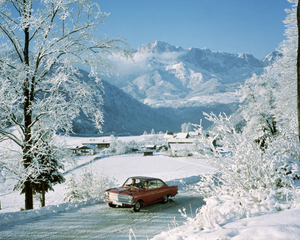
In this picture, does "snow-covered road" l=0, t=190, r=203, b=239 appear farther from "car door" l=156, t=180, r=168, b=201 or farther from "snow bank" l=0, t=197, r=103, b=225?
"car door" l=156, t=180, r=168, b=201

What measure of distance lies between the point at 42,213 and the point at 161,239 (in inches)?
222

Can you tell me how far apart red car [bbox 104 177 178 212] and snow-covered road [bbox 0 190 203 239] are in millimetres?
363

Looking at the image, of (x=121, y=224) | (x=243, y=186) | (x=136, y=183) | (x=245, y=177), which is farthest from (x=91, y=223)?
(x=245, y=177)

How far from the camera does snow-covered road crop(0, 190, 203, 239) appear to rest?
6137 millimetres

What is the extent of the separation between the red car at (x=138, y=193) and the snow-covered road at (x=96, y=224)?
363 mm

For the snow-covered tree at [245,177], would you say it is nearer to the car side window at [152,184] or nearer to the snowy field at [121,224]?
the snowy field at [121,224]

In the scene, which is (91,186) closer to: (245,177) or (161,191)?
(161,191)

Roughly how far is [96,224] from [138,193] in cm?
213

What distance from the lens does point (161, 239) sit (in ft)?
13.5

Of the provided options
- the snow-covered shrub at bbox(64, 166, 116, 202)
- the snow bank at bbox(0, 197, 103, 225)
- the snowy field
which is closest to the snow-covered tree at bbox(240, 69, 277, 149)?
the snow-covered shrub at bbox(64, 166, 116, 202)

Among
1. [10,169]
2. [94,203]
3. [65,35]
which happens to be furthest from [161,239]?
[65,35]

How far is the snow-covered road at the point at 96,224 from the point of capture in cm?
614

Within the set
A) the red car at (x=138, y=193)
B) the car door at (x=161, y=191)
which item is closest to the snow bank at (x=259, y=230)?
the red car at (x=138, y=193)

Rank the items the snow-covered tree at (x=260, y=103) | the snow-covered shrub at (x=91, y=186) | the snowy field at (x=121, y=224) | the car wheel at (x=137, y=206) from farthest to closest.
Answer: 1. the snow-covered tree at (x=260, y=103)
2. the snow-covered shrub at (x=91, y=186)
3. the car wheel at (x=137, y=206)
4. the snowy field at (x=121, y=224)
